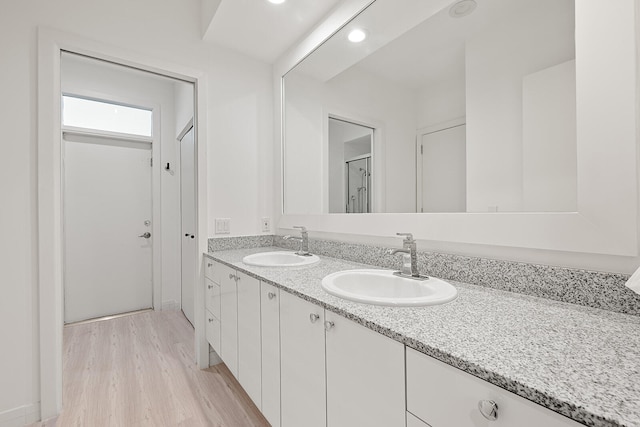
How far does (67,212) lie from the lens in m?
2.72

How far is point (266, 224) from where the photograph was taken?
2.27m

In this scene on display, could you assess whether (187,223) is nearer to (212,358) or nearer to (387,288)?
(212,358)

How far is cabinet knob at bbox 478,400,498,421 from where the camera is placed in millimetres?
494

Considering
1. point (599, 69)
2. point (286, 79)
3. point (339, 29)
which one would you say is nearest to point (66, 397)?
point (286, 79)

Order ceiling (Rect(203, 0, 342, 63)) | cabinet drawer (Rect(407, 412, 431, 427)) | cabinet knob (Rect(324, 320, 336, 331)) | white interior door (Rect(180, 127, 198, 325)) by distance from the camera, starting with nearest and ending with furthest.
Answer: cabinet drawer (Rect(407, 412, 431, 427)) → cabinet knob (Rect(324, 320, 336, 331)) → ceiling (Rect(203, 0, 342, 63)) → white interior door (Rect(180, 127, 198, 325))

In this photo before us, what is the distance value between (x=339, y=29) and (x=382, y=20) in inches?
12.9

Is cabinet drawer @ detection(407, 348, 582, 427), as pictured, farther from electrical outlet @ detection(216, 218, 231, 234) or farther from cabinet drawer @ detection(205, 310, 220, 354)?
electrical outlet @ detection(216, 218, 231, 234)

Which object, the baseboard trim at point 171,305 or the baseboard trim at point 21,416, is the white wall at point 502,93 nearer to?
the baseboard trim at point 21,416

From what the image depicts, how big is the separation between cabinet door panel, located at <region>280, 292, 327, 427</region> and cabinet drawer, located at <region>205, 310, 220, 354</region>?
830mm

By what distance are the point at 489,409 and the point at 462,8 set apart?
1.35m

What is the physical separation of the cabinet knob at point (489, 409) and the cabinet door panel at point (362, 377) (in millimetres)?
179

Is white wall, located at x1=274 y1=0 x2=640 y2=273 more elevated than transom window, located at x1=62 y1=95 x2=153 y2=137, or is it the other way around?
transom window, located at x1=62 y1=95 x2=153 y2=137

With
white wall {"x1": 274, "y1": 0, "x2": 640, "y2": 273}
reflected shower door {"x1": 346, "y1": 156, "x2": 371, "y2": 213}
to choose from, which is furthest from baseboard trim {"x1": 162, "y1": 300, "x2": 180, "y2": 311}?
white wall {"x1": 274, "y1": 0, "x2": 640, "y2": 273}

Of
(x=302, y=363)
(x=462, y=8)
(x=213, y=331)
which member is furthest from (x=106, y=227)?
(x=462, y=8)
